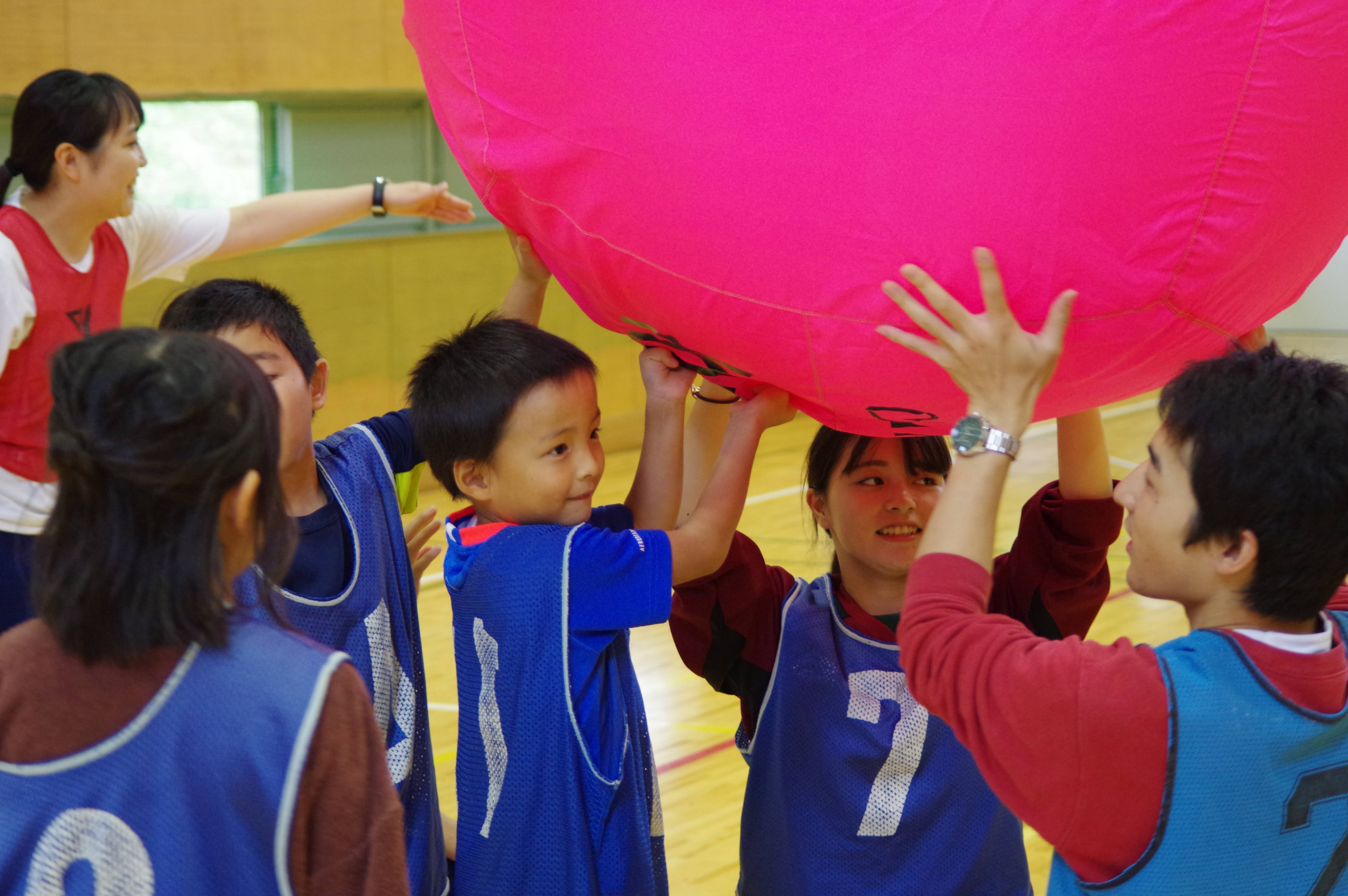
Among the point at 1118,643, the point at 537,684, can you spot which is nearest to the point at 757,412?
the point at 537,684

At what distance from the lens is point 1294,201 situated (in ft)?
3.93

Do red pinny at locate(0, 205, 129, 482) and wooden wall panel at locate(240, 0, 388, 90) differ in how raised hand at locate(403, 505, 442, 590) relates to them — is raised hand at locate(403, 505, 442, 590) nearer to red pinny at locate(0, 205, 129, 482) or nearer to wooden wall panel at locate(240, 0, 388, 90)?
red pinny at locate(0, 205, 129, 482)

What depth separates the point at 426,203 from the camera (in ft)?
7.41

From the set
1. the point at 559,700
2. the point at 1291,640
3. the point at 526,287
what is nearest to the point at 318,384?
the point at 526,287

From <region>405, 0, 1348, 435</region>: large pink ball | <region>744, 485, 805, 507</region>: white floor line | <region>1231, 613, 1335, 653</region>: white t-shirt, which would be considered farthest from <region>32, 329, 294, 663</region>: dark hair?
<region>744, 485, 805, 507</region>: white floor line

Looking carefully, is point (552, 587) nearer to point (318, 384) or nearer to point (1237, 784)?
point (318, 384)

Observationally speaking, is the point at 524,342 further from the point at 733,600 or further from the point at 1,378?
the point at 1,378

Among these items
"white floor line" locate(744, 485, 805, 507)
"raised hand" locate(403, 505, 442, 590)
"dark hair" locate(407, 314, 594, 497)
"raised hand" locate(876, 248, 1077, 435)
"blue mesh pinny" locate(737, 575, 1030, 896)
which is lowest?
"white floor line" locate(744, 485, 805, 507)

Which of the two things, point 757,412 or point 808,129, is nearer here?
point 808,129

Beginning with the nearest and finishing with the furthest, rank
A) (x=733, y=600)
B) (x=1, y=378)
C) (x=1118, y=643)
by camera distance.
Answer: (x=1118, y=643), (x=733, y=600), (x=1, y=378)

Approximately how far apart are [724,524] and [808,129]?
49cm

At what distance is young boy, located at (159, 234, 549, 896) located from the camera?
1473 millimetres

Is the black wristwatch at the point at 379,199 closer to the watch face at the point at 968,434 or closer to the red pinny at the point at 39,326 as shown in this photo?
the red pinny at the point at 39,326

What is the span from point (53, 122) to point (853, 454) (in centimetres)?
180
